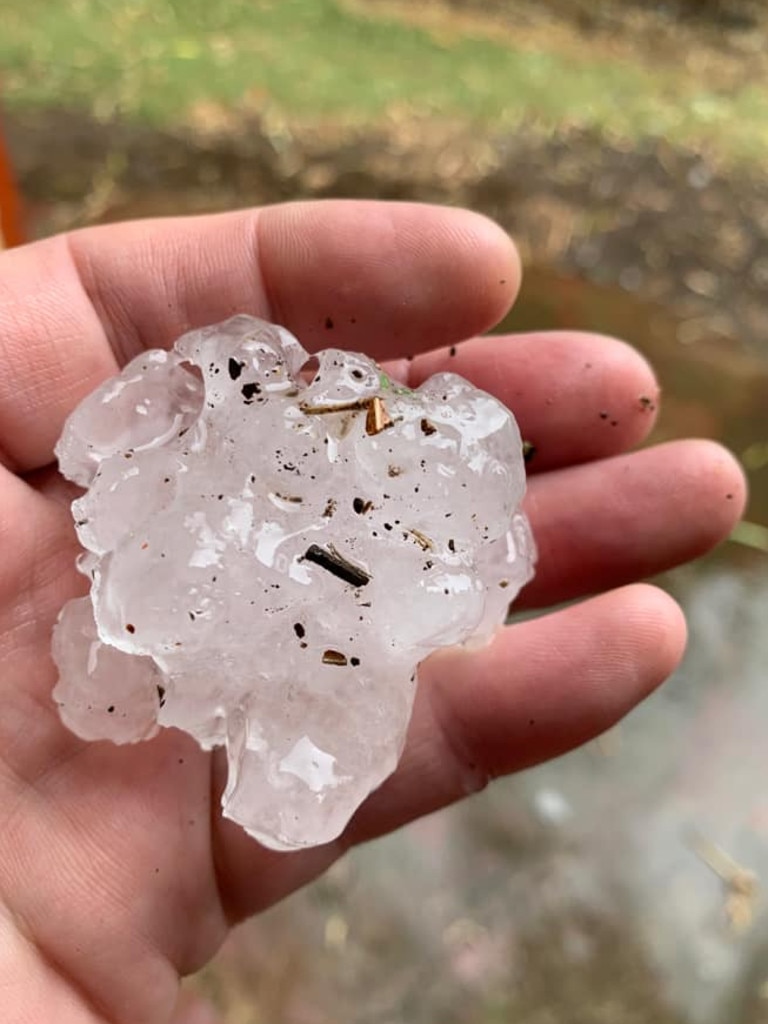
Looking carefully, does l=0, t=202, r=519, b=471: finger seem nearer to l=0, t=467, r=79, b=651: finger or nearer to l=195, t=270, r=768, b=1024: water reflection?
l=0, t=467, r=79, b=651: finger

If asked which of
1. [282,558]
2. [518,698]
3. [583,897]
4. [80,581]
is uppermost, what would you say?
[282,558]

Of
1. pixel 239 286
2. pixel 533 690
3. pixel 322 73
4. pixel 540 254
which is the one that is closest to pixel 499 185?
pixel 540 254

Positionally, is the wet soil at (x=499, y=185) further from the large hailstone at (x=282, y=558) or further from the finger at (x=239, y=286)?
the large hailstone at (x=282, y=558)

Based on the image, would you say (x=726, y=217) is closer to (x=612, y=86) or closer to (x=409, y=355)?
(x=612, y=86)

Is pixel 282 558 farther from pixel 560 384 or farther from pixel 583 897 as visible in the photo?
pixel 583 897

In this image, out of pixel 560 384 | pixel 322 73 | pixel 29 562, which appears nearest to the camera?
pixel 29 562

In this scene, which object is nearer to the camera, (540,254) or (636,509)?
(636,509)

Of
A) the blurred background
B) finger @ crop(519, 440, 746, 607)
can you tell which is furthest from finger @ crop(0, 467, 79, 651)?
the blurred background
